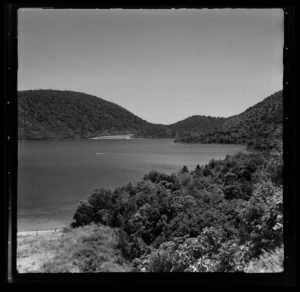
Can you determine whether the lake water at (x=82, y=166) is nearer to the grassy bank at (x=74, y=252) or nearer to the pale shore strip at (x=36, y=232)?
the pale shore strip at (x=36, y=232)

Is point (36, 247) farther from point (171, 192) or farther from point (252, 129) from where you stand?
point (252, 129)

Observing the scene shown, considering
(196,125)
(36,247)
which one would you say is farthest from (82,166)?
(196,125)

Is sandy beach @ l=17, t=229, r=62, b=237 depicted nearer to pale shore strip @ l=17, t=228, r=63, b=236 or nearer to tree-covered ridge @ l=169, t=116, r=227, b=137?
pale shore strip @ l=17, t=228, r=63, b=236

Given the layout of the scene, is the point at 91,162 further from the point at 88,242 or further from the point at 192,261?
the point at 192,261

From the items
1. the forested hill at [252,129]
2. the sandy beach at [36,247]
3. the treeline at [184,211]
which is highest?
the forested hill at [252,129]

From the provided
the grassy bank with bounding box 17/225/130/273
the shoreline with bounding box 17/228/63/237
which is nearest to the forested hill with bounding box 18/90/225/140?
the shoreline with bounding box 17/228/63/237

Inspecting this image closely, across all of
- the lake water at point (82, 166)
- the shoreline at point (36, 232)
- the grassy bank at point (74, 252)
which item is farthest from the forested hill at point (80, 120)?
the grassy bank at point (74, 252)
